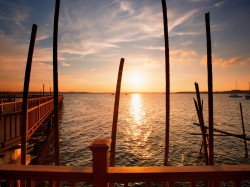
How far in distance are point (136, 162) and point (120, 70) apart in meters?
14.5

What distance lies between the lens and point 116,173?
8.21 feet

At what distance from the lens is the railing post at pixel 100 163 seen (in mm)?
2480

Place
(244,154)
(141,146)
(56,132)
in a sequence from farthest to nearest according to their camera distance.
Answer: (141,146)
(244,154)
(56,132)

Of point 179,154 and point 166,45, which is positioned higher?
point 166,45

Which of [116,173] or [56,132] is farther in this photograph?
[56,132]

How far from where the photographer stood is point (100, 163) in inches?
98.3

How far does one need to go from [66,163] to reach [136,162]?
6.13 m

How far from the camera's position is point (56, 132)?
4953 millimetres

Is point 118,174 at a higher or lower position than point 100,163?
lower

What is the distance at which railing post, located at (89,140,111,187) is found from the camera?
2.48 meters

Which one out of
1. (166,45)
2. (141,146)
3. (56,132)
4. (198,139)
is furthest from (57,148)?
(198,139)

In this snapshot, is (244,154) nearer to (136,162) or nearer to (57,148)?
(136,162)

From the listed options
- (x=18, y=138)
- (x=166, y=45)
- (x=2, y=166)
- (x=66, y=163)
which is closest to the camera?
(x=2, y=166)

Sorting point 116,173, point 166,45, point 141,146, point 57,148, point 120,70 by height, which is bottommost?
point 141,146
